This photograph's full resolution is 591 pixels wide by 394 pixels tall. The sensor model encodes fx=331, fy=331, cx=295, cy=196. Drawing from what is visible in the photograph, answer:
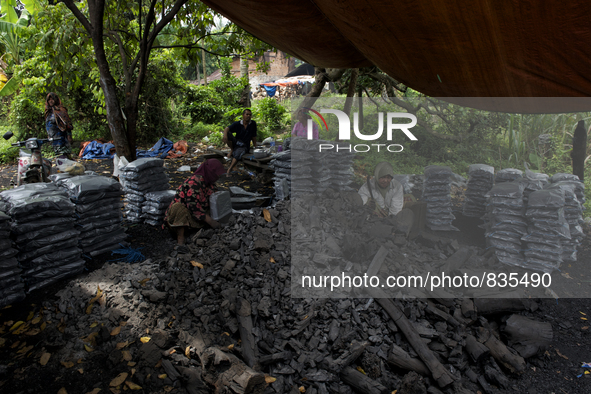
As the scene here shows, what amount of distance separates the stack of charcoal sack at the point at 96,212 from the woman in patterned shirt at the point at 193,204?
0.73 metres

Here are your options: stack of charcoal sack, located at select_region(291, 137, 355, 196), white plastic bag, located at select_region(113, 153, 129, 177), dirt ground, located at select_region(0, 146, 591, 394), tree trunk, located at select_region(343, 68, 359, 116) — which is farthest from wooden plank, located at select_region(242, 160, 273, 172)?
dirt ground, located at select_region(0, 146, 591, 394)

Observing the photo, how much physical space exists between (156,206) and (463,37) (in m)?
5.45

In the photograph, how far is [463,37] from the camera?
92cm

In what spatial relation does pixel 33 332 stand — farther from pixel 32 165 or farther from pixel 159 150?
pixel 159 150

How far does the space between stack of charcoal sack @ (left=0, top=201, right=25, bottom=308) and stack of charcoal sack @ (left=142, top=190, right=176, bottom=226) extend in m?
2.18

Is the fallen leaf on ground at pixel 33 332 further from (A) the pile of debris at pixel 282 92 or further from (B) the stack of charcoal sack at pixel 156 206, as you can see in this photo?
(A) the pile of debris at pixel 282 92

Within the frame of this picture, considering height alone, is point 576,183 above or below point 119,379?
above

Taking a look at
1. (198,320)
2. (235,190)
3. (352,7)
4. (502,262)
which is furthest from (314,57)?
(235,190)

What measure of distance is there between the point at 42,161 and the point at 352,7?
6.61 metres

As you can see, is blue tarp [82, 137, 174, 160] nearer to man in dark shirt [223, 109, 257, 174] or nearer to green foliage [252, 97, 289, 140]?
man in dark shirt [223, 109, 257, 174]

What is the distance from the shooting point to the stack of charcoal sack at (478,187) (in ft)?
Answer: 18.9

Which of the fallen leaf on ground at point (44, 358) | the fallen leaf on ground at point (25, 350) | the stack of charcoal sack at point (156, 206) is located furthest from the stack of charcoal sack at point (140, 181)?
the fallen leaf on ground at point (44, 358)

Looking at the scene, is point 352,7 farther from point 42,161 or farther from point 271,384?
point 42,161

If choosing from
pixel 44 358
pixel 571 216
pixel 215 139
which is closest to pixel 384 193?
pixel 571 216
